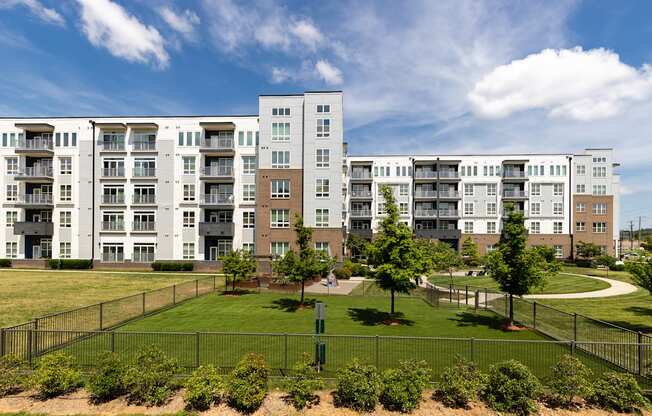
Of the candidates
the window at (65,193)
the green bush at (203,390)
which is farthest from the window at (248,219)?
the green bush at (203,390)

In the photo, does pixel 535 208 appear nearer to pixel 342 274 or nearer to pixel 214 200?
pixel 342 274

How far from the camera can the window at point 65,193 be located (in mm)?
43156

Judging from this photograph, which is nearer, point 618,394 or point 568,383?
point 618,394

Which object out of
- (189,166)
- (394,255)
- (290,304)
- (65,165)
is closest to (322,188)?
(290,304)

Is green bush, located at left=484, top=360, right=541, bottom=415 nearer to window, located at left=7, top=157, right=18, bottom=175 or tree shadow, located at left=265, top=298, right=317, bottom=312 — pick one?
tree shadow, located at left=265, top=298, right=317, bottom=312

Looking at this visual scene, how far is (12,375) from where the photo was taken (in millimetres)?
9242

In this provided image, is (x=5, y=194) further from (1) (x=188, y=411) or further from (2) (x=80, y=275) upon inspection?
(1) (x=188, y=411)

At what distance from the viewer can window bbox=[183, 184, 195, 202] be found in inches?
1673

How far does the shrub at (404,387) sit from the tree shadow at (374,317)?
26.9 ft

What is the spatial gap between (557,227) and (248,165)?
176 feet

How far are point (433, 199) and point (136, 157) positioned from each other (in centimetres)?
4786

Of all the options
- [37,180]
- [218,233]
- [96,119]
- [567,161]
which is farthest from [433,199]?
[37,180]

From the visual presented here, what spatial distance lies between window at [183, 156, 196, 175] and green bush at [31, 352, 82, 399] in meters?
35.9

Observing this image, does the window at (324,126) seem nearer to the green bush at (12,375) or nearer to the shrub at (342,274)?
the shrub at (342,274)
